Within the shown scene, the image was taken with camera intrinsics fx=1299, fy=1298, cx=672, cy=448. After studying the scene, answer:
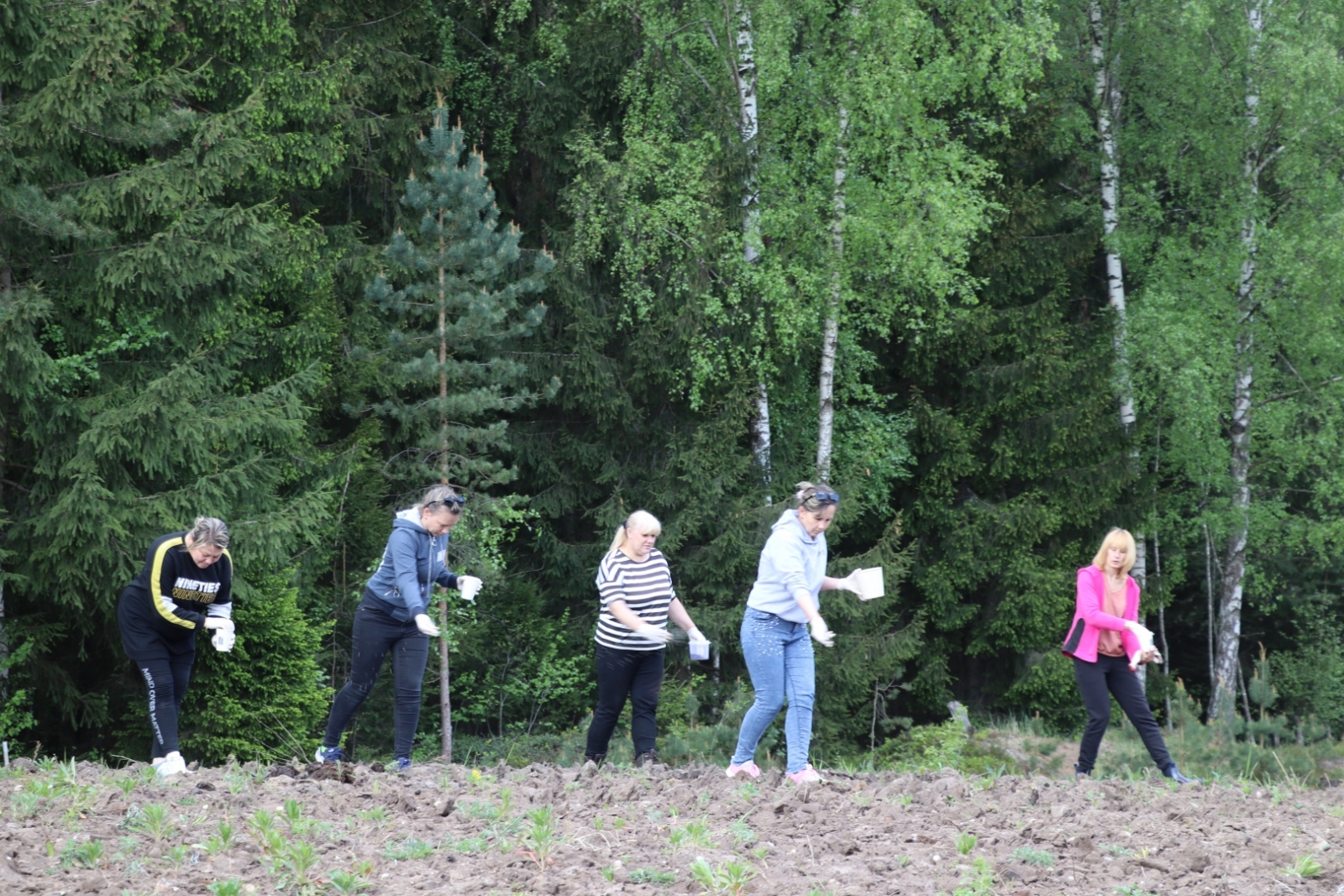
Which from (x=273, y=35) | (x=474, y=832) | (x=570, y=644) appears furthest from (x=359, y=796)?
(x=570, y=644)

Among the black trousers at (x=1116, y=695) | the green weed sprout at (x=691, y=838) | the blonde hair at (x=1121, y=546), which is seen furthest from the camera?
the black trousers at (x=1116, y=695)

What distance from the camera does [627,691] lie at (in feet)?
24.6

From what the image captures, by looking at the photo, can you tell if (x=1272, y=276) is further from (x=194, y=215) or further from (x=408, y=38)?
(x=194, y=215)

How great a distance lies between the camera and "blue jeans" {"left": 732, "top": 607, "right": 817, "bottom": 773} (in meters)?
7.08

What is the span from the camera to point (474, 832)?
5371mm

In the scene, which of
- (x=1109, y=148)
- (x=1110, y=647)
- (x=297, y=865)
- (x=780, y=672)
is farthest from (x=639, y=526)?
(x=1109, y=148)

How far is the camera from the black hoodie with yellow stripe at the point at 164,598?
713cm

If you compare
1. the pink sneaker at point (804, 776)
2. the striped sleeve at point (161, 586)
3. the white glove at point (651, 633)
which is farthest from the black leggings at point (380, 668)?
the pink sneaker at point (804, 776)

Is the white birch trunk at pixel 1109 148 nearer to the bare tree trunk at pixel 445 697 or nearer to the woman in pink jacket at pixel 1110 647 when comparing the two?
the bare tree trunk at pixel 445 697

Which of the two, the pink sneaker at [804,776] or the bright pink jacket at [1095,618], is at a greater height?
the bright pink jacket at [1095,618]

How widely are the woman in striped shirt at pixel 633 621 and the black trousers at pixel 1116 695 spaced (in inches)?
96.8

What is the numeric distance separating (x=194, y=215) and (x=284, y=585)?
3630 millimetres

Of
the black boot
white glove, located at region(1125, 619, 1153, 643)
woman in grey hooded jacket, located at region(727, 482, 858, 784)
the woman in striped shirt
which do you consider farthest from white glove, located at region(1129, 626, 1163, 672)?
the woman in striped shirt

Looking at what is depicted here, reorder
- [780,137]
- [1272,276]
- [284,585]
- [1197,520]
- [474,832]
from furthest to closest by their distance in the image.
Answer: [1197,520] < [1272,276] < [780,137] < [284,585] < [474,832]
